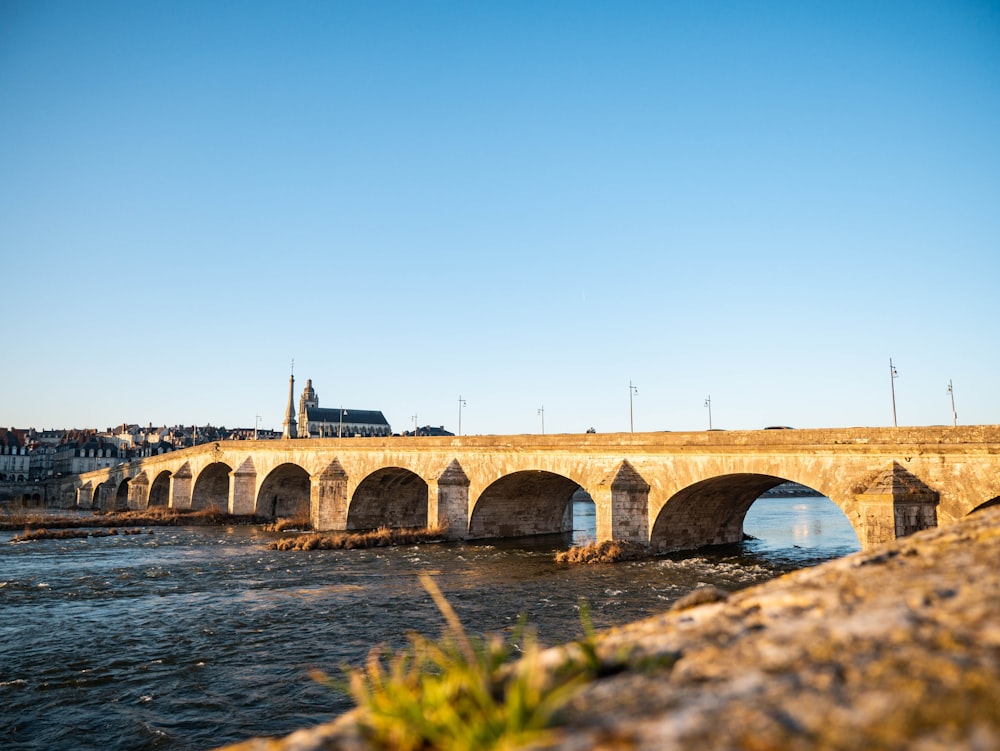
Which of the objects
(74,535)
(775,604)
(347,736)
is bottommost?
(74,535)

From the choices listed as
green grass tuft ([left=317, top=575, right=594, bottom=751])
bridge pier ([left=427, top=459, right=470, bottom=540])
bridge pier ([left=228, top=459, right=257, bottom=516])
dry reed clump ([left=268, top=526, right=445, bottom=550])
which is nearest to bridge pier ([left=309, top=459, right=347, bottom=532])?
dry reed clump ([left=268, top=526, right=445, bottom=550])

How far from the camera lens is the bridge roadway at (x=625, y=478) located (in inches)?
660

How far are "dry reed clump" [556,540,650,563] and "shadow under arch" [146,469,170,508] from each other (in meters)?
48.4

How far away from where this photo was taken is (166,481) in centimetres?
6425

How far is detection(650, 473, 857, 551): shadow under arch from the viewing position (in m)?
23.8

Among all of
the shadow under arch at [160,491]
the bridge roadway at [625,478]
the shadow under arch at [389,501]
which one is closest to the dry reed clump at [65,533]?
the bridge roadway at [625,478]

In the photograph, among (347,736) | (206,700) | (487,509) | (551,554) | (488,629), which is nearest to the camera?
(347,736)

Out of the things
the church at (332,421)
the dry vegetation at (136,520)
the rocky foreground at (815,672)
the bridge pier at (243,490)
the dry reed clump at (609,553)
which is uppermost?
the church at (332,421)

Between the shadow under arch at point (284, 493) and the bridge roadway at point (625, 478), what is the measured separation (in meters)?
0.10

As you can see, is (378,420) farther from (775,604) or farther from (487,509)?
(775,604)

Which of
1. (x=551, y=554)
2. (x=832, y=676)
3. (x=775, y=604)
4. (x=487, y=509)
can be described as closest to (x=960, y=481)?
(x=551, y=554)

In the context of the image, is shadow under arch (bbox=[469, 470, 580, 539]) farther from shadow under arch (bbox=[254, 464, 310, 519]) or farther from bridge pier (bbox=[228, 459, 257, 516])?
bridge pier (bbox=[228, 459, 257, 516])

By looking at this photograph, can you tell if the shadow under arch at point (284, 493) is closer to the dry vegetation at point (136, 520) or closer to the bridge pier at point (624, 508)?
the dry vegetation at point (136, 520)

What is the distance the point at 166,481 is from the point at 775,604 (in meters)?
70.1
